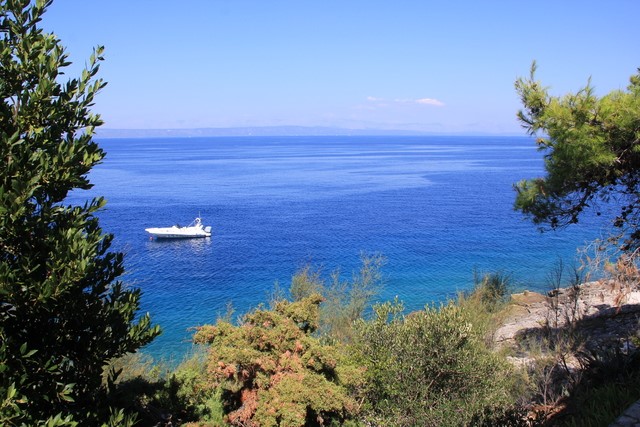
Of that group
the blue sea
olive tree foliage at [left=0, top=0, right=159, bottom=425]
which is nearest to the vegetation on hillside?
olive tree foliage at [left=0, top=0, right=159, bottom=425]

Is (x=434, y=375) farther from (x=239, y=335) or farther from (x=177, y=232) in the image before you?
(x=177, y=232)

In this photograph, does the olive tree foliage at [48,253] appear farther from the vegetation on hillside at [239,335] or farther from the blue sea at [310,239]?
the blue sea at [310,239]

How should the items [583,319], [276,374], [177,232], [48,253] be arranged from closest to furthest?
1. [48,253]
2. [276,374]
3. [583,319]
4. [177,232]

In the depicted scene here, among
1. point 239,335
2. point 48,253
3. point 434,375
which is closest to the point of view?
point 48,253

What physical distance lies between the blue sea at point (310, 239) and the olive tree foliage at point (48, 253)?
1226 centimetres

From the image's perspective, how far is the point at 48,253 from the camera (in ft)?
19.4

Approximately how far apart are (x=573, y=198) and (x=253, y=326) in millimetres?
8265

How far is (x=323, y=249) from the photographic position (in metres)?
43.1

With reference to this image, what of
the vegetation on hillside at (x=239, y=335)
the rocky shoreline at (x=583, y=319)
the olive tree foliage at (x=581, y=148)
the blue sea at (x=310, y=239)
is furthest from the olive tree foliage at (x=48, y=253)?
the blue sea at (x=310, y=239)

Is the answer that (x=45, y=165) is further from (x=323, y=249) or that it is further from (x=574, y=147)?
(x=323, y=249)

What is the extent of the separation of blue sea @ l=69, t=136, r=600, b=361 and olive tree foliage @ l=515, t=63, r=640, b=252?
311 inches

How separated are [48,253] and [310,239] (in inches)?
1614

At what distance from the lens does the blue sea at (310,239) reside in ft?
111

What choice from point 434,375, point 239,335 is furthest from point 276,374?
point 434,375
